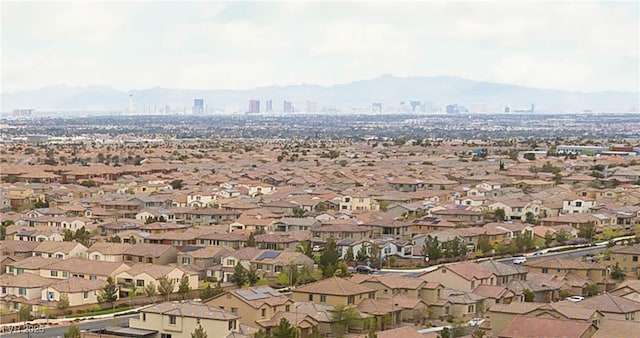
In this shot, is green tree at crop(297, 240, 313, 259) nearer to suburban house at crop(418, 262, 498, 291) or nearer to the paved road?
suburban house at crop(418, 262, 498, 291)

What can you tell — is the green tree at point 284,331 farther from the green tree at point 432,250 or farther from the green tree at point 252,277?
the green tree at point 432,250

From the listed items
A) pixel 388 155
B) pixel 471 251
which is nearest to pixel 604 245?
pixel 471 251

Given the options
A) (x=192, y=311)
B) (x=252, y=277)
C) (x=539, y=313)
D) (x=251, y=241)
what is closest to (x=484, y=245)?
(x=251, y=241)

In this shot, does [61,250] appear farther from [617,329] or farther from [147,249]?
[617,329]

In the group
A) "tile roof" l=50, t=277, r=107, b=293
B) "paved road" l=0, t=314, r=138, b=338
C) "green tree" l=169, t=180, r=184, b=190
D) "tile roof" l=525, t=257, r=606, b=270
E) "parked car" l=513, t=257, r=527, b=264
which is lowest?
"green tree" l=169, t=180, r=184, b=190

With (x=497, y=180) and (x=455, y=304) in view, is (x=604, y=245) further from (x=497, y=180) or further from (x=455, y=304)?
(x=497, y=180)

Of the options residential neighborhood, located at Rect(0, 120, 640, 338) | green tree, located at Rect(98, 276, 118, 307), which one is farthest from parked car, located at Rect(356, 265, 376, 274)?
green tree, located at Rect(98, 276, 118, 307)

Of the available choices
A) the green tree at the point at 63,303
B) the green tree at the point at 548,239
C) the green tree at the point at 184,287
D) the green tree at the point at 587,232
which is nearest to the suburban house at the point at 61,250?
the green tree at the point at 184,287
